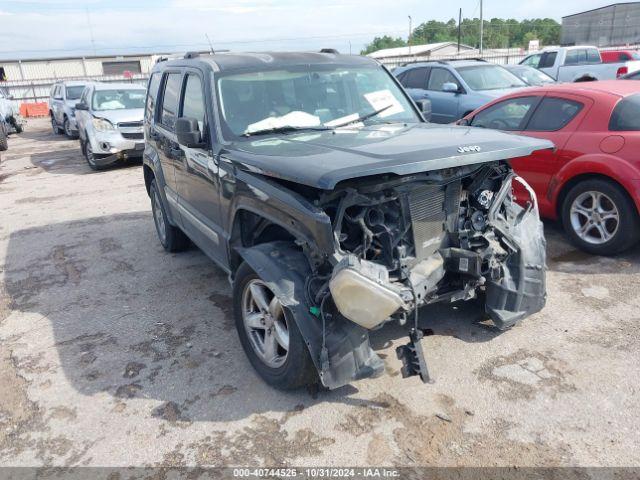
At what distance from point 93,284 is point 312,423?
11.0 feet

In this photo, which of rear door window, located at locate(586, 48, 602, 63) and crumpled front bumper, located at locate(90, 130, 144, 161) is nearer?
crumpled front bumper, located at locate(90, 130, 144, 161)

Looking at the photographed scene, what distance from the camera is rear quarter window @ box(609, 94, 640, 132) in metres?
5.05

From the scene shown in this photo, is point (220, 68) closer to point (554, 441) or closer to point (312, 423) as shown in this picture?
point (312, 423)

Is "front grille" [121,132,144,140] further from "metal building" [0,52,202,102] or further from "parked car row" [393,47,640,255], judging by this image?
"metal building" [0,52,202,102]

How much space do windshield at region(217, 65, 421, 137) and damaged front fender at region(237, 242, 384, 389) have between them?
4.59ft

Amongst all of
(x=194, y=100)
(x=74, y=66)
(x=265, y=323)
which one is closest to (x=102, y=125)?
(x=194, y=100)

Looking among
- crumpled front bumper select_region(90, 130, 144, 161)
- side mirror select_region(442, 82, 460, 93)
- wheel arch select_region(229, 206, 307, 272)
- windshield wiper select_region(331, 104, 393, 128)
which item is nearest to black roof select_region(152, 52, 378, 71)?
windshield wiper select_region(331, 104, 393, 128)

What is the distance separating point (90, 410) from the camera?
3391 millimetres

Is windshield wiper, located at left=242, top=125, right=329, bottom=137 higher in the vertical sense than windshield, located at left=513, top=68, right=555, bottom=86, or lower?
higher

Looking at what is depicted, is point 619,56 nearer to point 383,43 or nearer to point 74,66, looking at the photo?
point 74,66

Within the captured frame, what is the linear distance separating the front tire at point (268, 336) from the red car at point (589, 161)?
11.7 feet

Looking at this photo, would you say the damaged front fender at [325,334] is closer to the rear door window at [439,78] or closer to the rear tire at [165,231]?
the rear tire at [165,231]

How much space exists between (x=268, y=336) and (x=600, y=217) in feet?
12.1

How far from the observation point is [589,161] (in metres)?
5.16
